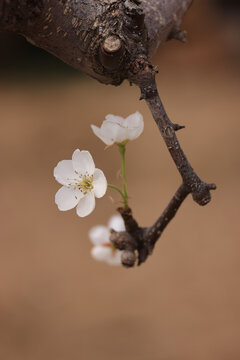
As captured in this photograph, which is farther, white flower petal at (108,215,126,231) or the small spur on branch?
white flower petal at (108,215,126,231)

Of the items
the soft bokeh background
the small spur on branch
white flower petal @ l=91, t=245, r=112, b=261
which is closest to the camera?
the small spur on branch

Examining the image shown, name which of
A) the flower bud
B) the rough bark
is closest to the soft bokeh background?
the flower bud

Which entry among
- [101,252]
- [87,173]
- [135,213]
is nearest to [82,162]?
[87,173]

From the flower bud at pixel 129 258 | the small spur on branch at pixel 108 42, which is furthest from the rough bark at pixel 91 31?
the flower bud at pixel 129 258

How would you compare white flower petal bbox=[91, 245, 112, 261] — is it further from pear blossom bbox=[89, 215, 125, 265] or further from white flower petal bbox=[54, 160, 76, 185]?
white flower petal bbox=[54, 160, 76, 185]

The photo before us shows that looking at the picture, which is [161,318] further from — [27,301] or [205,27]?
[205,27]

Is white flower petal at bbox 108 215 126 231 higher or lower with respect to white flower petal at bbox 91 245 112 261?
higher

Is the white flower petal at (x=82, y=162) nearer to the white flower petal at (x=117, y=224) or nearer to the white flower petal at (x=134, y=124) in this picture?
the white flower petal at (x=134, y=124)

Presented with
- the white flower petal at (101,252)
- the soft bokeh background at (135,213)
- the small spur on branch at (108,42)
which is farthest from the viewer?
the soft bokeh background at (135,213)
